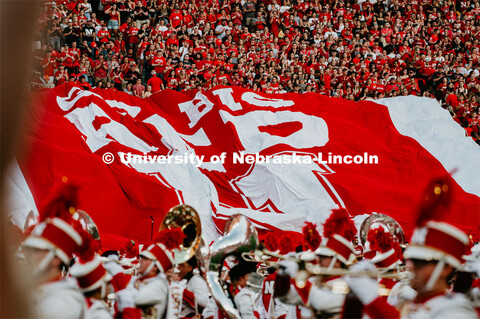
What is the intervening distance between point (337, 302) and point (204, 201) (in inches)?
280

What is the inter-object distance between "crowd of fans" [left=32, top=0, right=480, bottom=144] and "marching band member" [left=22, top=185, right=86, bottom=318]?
29.6 ft

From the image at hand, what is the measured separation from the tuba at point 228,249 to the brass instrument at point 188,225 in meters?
0.20

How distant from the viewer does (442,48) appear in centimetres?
1734

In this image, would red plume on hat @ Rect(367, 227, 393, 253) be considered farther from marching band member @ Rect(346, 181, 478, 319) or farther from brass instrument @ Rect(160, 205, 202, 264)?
marching band member @ Rect(346, 181, 478, 319)

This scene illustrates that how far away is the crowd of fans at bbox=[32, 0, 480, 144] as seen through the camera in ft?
45.6

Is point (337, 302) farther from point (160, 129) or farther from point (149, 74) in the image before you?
point (149, 74)

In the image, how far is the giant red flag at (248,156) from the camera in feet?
33.6

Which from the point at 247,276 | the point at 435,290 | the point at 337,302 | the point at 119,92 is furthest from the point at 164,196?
the point at 435,290

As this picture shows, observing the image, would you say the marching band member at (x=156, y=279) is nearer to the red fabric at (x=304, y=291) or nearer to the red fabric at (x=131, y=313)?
the red fabric at (x=131, y=313)

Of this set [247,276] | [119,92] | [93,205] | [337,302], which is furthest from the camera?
[119,92]

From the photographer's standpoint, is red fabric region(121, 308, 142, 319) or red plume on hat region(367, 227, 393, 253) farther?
red plume on hat region(367, 227, 393, 253)

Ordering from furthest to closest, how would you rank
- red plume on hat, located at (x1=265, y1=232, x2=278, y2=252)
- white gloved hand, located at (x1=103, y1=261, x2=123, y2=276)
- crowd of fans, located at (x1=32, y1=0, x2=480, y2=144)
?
crowd of fans, located at (x1=32, y1=0, x2=480, y2=144)
red plume on hat, located at (x1=265, y1=232, x2=278, y2=252)
white gloved hand, located at (x1=103, y1=261, x2=123, y2=276)

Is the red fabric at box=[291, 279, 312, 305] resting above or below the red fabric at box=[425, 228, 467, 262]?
below
